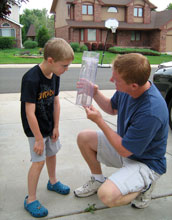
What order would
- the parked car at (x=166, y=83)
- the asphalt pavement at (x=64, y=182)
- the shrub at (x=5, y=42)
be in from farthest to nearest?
the shrub at (x=5, y=42) < the parked car at (x=166, y=83) < the asphalt pavement at (x=64, y=182)

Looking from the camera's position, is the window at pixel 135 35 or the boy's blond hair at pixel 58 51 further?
the window at pixel 135 35

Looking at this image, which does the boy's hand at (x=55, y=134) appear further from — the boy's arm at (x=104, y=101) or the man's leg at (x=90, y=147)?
the boy's arm at (x=104, y=101)

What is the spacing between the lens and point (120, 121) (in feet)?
7.87

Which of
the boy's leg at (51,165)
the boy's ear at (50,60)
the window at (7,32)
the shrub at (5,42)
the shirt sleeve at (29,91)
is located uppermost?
the window at (7,32)

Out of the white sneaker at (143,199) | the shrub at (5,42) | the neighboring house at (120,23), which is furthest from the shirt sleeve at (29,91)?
the shrub at (5,42)

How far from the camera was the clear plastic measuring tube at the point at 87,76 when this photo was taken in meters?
2.13

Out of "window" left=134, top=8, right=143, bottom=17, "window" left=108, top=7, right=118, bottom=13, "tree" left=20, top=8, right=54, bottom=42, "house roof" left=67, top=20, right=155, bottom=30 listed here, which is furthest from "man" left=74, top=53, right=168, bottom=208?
"tree" left=20, top=8, right=54, bottom=42

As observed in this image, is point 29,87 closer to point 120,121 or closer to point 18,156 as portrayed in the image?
point 120,121

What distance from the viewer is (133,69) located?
1.98 meters

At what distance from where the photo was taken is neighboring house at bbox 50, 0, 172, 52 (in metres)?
34.0

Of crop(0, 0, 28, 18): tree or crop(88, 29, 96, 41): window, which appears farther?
crop(88, 29, 96, 41): window

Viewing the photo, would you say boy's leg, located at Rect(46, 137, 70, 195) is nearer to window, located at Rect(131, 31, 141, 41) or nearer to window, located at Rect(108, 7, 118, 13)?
window, located at Rect(108, 7, 118, 13)

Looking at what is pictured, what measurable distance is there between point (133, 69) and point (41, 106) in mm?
862

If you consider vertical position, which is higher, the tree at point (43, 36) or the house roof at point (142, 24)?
the house roof at point (142, 24)
